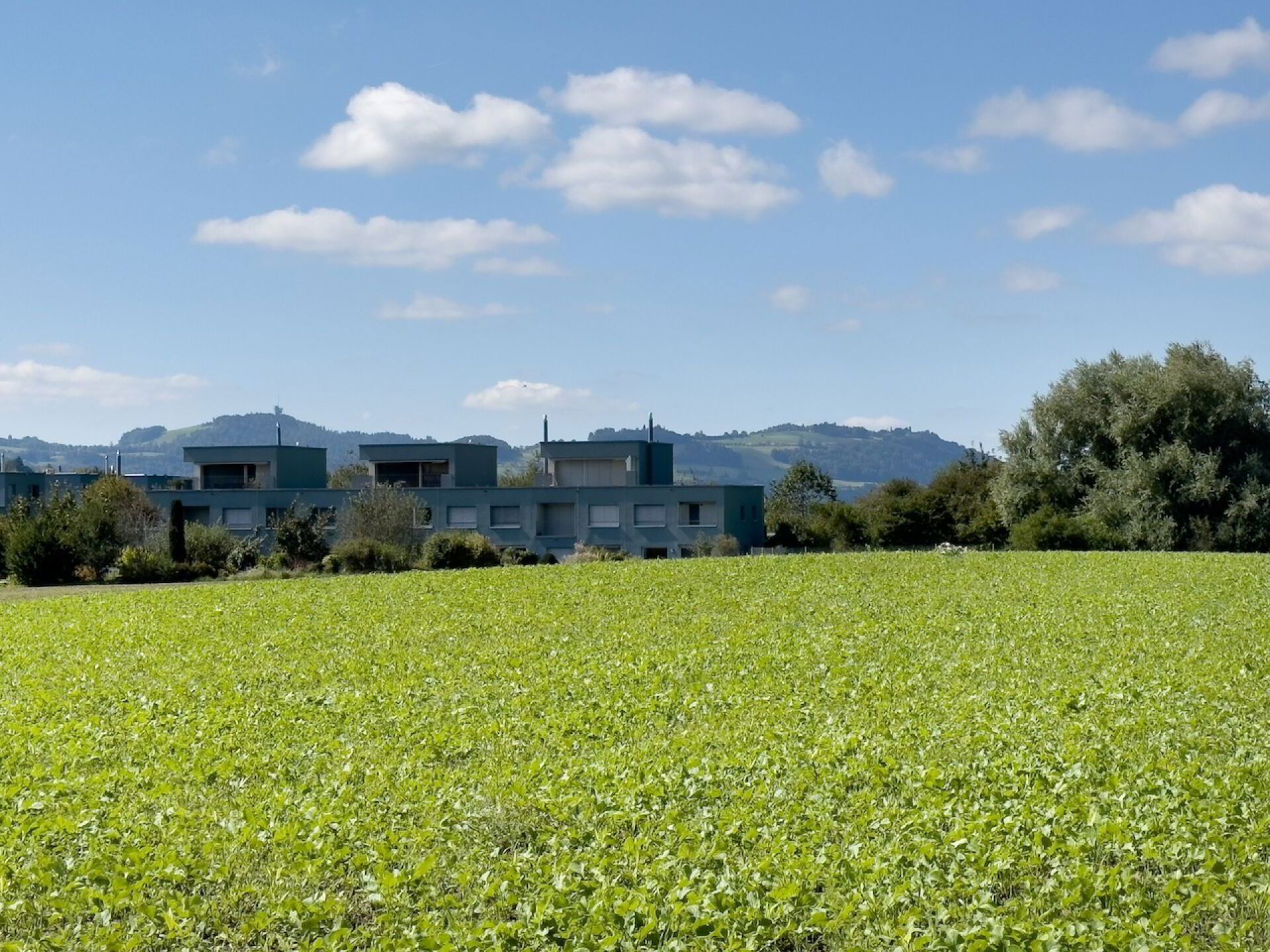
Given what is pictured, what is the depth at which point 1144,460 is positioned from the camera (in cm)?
4806

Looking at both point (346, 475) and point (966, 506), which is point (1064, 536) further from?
point (346, 475)

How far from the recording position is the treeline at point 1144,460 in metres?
46.6

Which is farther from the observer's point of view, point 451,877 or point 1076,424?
point 1076,424

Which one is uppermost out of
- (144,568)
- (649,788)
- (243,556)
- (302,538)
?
(302,538)

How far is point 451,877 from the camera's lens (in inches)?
290

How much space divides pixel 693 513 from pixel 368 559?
89.0 feet

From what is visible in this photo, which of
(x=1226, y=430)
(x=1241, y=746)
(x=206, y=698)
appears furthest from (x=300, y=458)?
(x=1241, y=746)

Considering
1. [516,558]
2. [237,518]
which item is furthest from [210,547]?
[237,518]

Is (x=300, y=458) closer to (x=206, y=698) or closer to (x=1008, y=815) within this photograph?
(x=206, y=698)

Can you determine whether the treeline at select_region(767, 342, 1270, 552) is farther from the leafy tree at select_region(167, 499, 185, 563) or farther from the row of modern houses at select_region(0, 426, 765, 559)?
the leafy tree at select_region(167, 499, 185, 563)

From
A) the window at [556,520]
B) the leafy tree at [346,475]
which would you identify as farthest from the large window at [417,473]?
the leafy tree at [346,475]

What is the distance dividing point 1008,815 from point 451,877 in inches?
134

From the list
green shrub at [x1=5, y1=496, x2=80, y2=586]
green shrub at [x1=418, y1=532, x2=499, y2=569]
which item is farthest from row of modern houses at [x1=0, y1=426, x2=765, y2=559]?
green shrub at [x1=5, y1=496, x2=80, y2=586]

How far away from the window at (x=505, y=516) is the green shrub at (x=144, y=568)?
1058 inches
